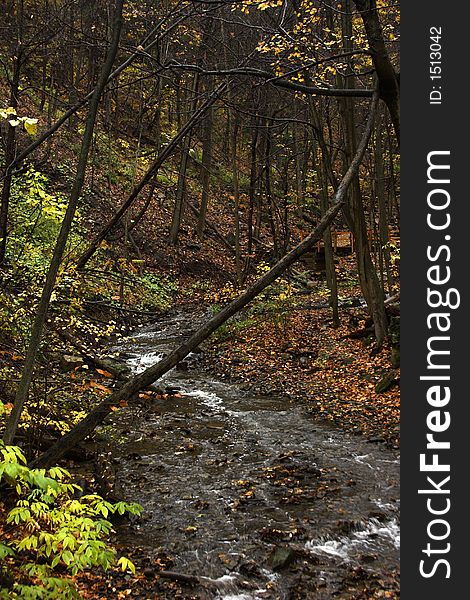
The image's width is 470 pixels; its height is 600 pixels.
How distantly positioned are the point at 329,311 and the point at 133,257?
8616 mm

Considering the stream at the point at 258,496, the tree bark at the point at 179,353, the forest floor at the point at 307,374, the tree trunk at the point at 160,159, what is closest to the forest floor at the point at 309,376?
the forest floor at the point at 307,374

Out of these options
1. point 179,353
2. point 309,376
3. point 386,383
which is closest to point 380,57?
point 179,353

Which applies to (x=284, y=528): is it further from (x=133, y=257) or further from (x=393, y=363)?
(x=133, y=257)

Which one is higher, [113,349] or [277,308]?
[277,308]

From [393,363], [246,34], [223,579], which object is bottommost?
[223,579]

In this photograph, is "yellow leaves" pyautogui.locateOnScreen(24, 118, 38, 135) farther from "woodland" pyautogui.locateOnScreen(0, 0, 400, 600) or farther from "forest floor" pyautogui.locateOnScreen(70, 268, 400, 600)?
"forest floor" pyautogui.locateOnScreen(70, 268, 400, 600)

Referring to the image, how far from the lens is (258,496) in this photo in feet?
22.9

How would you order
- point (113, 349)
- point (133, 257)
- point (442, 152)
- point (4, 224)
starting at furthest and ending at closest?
point (133, 257)
point (113, 349)
point (4, 224)
point (442, 152)

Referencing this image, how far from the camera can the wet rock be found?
5398mm

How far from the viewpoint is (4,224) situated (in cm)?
745

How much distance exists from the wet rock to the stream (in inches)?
0.5

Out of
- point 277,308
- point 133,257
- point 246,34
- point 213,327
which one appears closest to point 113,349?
point 277,308

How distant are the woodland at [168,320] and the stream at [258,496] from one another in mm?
42

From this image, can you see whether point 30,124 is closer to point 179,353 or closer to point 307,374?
point 179,353
